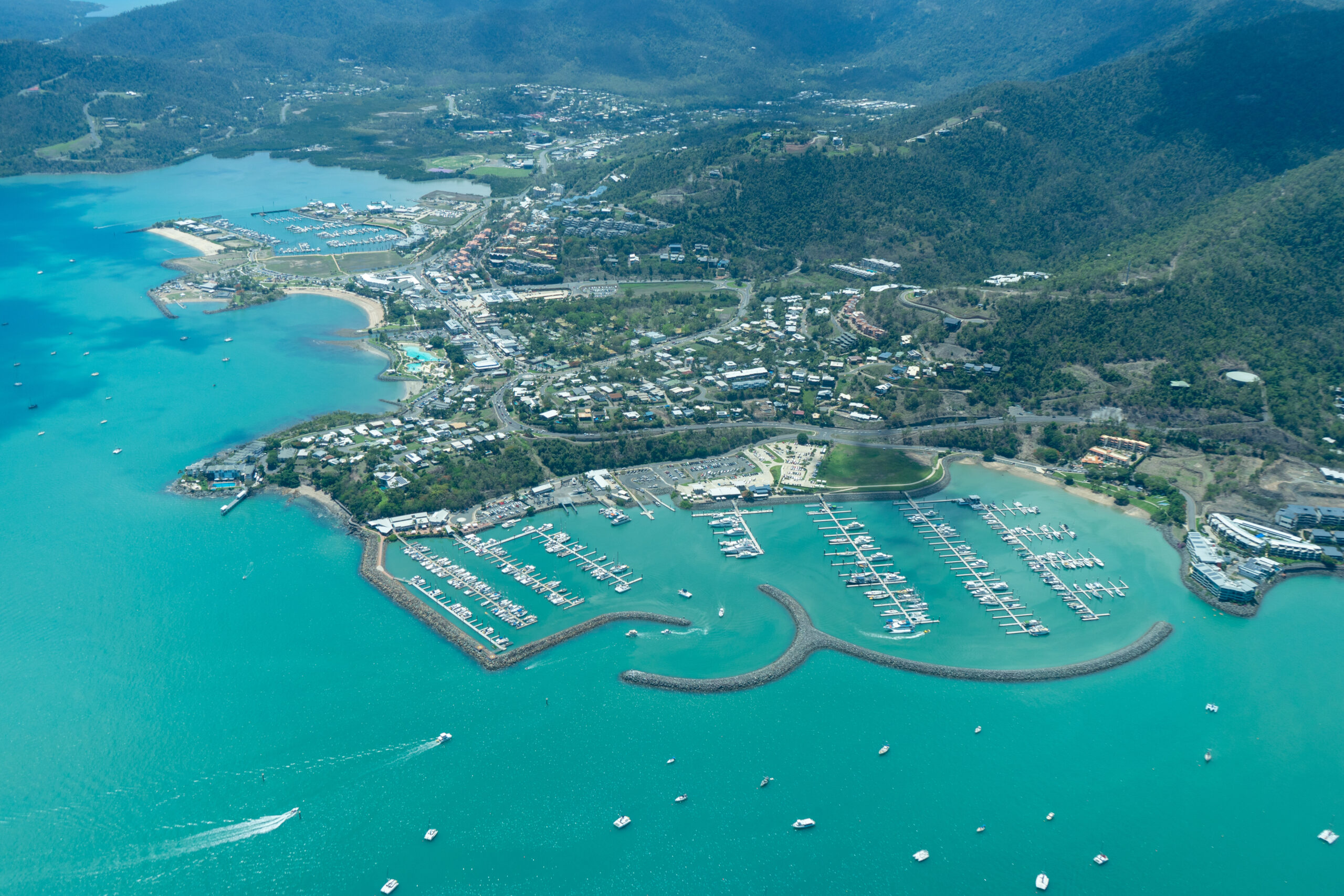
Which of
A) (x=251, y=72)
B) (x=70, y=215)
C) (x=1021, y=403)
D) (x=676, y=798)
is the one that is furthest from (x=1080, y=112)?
(x=251, y=72)

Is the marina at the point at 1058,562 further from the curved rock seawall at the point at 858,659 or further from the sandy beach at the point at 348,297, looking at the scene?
the sandy beach at the point at 348,297

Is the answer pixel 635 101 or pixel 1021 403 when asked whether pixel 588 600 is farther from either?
pixel 635 101

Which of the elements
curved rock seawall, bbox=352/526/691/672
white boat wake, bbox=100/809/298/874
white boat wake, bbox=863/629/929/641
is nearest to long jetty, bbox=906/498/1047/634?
white boat wake, bbox=863/629/929/641

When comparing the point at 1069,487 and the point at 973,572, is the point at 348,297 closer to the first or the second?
the point at 973,572

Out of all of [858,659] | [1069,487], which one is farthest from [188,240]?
[1069,487]

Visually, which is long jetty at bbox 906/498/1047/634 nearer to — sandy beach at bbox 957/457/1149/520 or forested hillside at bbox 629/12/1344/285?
sandy beach at bbox 957/457/1149/520

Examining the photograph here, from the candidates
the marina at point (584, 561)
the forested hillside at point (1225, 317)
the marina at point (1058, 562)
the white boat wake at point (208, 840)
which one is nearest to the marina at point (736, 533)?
the marina at point (584, 561)
